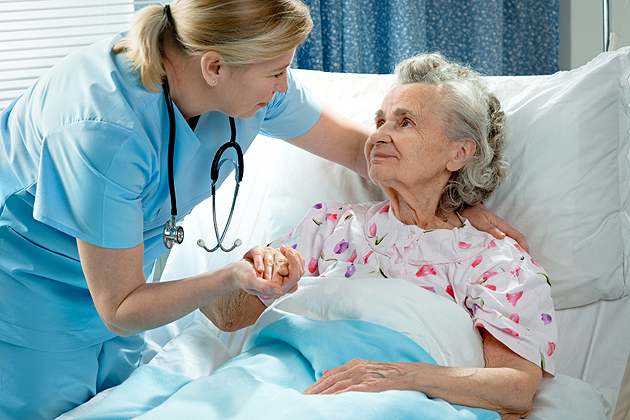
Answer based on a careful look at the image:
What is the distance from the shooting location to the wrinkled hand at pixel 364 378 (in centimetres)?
109

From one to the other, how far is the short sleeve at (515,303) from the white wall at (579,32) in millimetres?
1389

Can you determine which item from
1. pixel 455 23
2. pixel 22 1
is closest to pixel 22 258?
pixel 22 1

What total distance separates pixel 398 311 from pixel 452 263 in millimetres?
235

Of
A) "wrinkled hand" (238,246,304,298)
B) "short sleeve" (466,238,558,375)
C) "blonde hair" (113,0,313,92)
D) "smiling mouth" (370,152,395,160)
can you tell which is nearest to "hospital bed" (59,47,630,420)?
"short sleeve" (466,238,558,375)

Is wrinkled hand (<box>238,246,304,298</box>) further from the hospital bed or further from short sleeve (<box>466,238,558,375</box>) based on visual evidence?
short sleeve (<box>466,238,558,375</box>)

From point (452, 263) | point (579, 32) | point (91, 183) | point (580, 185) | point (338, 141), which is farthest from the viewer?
point (579, 32)

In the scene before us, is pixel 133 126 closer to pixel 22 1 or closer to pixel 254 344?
pixel 254 344

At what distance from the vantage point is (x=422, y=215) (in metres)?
1.51

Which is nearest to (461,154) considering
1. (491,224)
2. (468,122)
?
(468,122)

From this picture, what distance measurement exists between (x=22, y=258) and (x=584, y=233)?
1315 mm

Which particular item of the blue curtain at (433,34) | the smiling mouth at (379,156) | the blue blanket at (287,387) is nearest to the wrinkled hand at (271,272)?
the blue blanket at (287,387)

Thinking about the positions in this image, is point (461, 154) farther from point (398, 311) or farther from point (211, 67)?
point (211, 67)

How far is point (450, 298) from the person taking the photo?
1.37 metres

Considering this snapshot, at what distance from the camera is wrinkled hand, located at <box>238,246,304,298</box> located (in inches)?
42.0
